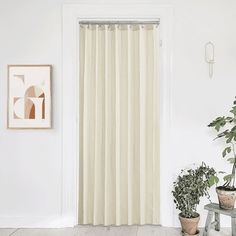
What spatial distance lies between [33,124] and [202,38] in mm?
1841

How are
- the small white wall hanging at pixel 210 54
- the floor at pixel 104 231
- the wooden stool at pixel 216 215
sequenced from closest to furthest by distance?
the wooden stool at pixel 216 215
the floor at pixel 104 231
the small white wall hanging at pixel 210 54

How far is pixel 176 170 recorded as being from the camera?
2666 millimetres

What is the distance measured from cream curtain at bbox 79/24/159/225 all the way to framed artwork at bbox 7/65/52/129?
0.36 m

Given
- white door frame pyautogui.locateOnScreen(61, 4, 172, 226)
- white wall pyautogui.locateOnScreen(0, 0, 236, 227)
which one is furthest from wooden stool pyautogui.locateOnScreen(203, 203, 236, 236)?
white door frame pyautogui.locateOnScreen(61, 4, 172, 226)

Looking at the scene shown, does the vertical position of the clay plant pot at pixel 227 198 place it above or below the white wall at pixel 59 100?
below

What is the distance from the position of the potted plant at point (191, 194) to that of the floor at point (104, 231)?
0.19 m

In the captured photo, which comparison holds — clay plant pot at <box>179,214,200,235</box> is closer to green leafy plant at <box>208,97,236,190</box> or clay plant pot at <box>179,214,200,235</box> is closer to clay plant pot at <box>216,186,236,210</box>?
clay plant pot at <box>216,186,236,210</box>

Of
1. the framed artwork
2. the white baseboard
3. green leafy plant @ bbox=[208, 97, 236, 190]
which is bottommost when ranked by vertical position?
the white baseboard

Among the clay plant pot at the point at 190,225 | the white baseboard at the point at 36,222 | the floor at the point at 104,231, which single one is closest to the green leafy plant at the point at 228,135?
the clay plant pot at the point at 190,225

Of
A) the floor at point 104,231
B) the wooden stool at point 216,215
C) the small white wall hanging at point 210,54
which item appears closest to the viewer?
the wooden stool at point 216,215

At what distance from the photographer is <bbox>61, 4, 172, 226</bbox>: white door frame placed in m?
2.67

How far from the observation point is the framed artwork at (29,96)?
2.68 metres

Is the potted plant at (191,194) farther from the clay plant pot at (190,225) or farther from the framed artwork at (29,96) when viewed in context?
the framed artwork at (29,96)

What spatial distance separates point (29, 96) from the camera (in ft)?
8.81
